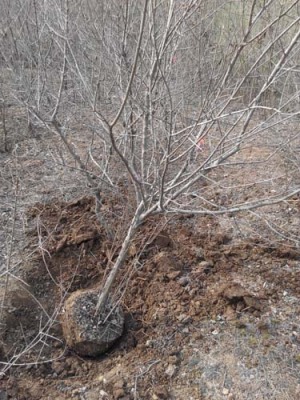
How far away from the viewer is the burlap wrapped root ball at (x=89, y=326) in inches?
101

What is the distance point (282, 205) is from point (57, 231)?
183 cm

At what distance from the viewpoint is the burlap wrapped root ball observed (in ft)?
8.41

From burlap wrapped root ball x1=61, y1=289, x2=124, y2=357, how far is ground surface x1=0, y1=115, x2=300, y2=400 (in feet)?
0.26

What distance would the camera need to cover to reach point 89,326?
2582mm

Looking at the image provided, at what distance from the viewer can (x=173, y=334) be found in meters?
2.58

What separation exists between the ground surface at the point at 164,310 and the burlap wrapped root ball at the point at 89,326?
3.1 inches

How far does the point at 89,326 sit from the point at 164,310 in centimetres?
47

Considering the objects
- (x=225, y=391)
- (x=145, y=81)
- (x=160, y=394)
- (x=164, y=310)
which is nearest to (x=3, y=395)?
(x=160, y=394)

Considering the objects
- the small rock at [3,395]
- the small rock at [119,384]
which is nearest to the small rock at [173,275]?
the small rock at [119,384]

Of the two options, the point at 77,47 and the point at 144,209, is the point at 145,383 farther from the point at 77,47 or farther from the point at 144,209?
the point at 77,47

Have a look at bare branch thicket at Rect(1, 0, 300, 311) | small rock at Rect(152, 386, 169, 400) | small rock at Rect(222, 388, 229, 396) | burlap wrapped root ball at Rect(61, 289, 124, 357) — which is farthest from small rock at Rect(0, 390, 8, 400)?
small rock at Rect(222, 388, 229, 396)

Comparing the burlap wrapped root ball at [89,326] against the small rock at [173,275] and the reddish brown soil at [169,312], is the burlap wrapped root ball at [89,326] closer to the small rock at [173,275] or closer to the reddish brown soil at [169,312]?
the reddish brown soil at [169,312]

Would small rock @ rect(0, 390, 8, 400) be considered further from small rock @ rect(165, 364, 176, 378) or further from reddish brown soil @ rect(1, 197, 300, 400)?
small rock @ rect(165, 364, 176, 378)

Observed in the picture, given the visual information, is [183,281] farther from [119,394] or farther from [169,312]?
[119,394]
